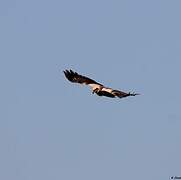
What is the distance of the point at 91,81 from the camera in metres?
73.9

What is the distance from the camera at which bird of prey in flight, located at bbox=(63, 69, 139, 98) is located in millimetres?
68200

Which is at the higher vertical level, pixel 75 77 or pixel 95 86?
pixel 75 77

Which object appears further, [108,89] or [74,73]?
[74,73]

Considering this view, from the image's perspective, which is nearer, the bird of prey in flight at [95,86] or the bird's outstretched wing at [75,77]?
the bird of prey in flight at [95,86]

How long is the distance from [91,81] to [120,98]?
7399mm

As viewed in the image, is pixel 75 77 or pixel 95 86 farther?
pixel 75 77

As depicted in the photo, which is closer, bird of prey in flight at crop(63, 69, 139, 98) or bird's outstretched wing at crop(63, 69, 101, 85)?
bird of prey in flight at crop(63, 69, 139, 98)

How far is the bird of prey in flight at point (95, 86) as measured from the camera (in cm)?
6820

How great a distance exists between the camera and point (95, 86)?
7206 cm

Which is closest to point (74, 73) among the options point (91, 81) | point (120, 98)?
point (91, 81)

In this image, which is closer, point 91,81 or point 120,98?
point 120,98

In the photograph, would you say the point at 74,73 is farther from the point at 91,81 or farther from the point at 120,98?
the point at 120,98

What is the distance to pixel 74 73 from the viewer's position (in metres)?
75.6

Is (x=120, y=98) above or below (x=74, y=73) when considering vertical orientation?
below
